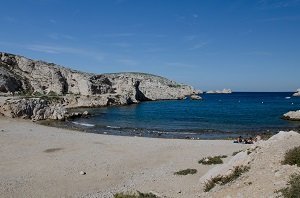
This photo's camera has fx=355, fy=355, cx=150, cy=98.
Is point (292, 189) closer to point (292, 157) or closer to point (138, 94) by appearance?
point (292, 157)

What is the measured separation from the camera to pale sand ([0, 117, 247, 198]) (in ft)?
69.9

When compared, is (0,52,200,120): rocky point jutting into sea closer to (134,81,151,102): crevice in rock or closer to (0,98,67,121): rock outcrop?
(134,81,151,102): crevice in rock

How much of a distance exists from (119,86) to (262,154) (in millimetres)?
130855

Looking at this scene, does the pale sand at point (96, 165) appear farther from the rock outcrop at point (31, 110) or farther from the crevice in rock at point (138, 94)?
the crevice in rock at point (138, 94)

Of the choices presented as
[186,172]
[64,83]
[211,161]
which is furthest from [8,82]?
[186,172]

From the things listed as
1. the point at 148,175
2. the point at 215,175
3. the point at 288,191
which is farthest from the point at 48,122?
the point at 288,191

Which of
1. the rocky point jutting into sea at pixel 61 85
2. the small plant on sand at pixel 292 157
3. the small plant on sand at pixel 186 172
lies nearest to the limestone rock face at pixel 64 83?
the rocky point jutting into sea at pixel 61 85

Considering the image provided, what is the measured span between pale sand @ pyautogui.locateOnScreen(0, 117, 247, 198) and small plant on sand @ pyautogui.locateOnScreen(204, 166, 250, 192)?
0.81 m

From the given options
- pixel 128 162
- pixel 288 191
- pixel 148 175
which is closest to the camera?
pixel 288 191

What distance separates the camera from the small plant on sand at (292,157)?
584 inches

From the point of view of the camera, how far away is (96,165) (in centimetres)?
2752

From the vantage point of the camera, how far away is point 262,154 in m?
16.9

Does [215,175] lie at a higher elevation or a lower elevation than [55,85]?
lower

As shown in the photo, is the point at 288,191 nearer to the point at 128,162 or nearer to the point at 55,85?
the point at 128,162
